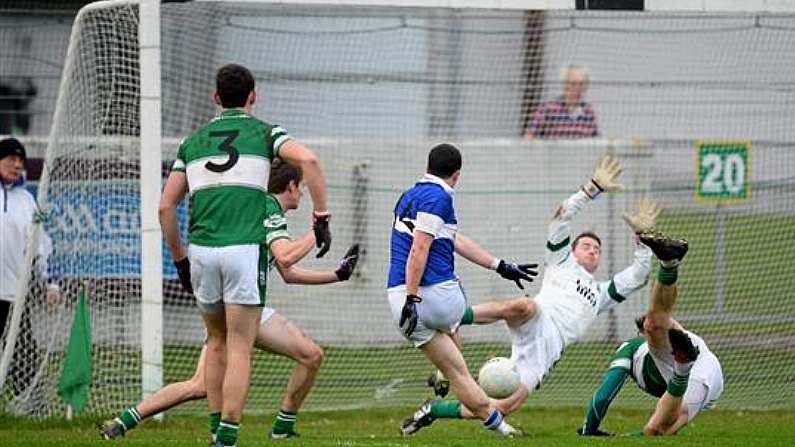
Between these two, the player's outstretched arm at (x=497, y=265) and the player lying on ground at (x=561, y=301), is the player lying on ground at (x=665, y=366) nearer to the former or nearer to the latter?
the player lying on ground at (x=561, y=301)

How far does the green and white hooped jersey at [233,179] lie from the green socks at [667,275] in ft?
10.1

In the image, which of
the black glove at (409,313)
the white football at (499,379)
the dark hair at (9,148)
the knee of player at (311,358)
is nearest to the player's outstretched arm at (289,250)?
the black glove at (409,313)

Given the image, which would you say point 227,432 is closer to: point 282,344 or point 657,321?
point 282,344

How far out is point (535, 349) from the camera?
1244 centimetres

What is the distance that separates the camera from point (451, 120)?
18.8 meters

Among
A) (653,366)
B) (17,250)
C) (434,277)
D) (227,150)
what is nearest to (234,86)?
(227,150)

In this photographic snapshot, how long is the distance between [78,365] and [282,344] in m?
2.31

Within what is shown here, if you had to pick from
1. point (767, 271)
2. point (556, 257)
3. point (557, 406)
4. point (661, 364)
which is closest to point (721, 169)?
point (767, 271)

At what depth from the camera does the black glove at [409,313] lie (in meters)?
10.5

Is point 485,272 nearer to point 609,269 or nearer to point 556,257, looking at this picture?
point 609,269

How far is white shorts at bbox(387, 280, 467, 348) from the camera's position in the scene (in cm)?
1067

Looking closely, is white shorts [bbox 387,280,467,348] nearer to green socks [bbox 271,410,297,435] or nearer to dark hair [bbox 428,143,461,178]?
dark hair [bbox 428,143,461,178]

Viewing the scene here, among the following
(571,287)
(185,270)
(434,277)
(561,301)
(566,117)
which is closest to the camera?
(185,270)

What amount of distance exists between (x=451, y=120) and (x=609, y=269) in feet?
8.55
